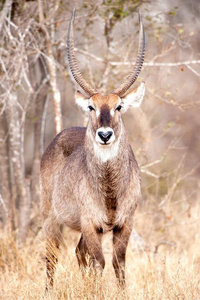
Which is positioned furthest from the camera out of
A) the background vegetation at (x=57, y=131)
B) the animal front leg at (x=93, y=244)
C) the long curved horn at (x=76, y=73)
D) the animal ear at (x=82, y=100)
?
the animal ear at (x=82, y=100)

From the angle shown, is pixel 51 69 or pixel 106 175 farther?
pixel 51 69

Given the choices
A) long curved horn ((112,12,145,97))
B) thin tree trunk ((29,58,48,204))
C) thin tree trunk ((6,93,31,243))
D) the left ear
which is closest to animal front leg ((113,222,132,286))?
the left ear

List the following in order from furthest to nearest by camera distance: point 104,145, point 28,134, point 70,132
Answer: point 28,134, point 70,132, point 104,145

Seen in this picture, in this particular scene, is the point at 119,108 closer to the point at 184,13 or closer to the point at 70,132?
the point at 70,132

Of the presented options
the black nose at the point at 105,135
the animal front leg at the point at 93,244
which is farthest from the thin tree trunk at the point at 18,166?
the black nose at the point at 105,135

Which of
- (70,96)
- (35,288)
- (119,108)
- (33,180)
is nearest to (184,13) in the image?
(70,96)

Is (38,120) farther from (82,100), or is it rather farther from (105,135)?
(105,135)

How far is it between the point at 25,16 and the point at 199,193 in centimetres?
512

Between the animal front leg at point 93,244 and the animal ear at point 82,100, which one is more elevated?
the animal ear at point 82,100

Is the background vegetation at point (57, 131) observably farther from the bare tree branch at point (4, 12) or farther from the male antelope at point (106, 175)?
the male antelope at point (106, 175)

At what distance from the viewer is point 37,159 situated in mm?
8383

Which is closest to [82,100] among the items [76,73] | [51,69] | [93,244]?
[76,73]

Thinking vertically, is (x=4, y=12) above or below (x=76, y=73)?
above

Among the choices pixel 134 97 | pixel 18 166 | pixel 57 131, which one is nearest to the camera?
pixel 134 97
